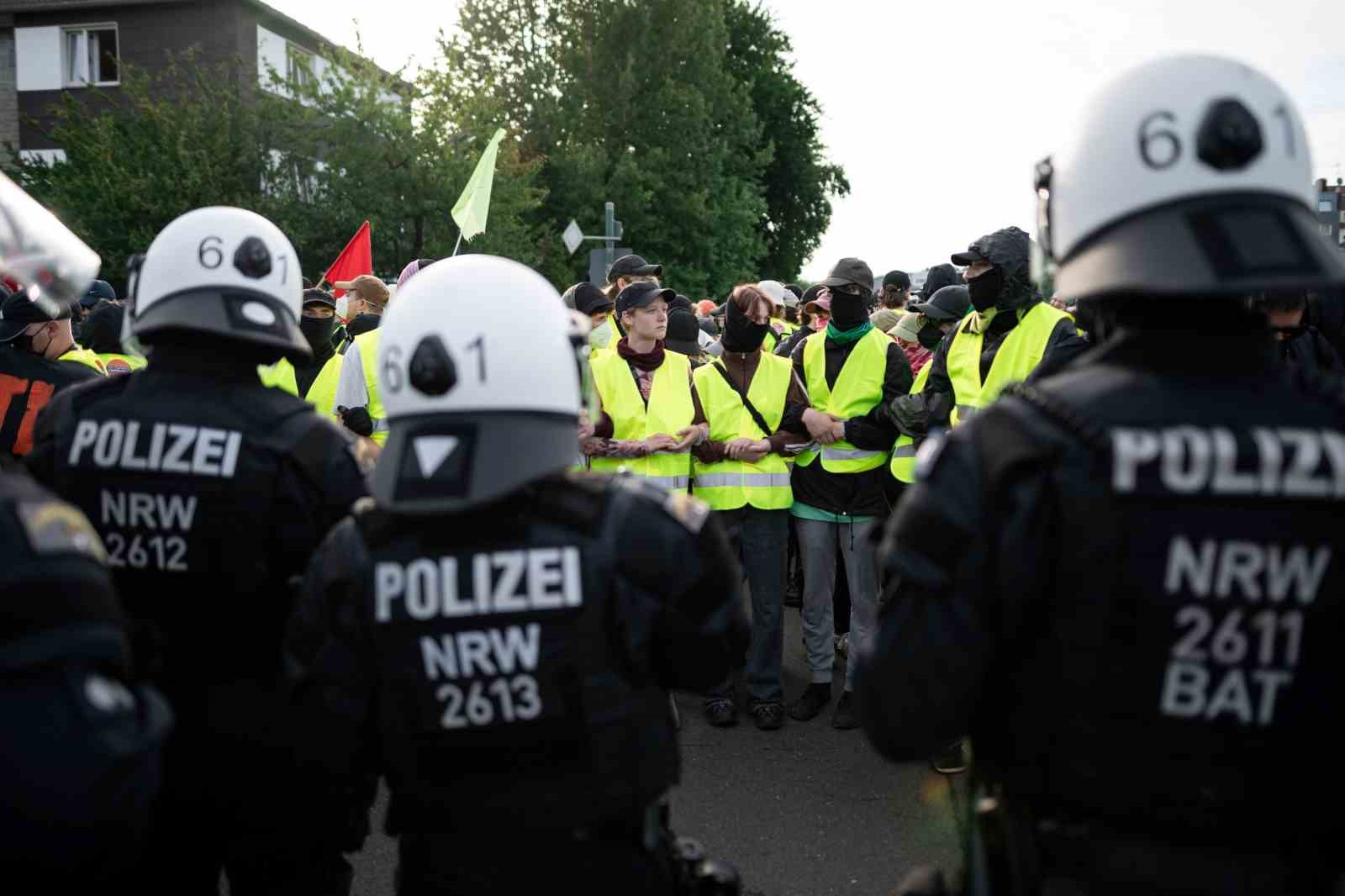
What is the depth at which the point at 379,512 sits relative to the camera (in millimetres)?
2092

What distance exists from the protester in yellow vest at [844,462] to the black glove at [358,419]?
7.41 ft

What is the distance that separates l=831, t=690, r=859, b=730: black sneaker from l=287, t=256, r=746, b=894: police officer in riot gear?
3.79 metres

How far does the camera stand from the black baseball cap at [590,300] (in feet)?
26.2

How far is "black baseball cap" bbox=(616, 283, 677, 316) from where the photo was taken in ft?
19.0

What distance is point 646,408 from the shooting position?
5.70 meters

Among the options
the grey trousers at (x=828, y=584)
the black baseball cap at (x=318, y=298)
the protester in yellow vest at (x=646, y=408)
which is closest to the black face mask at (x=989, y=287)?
the grey trousers at (x=828, y=584)

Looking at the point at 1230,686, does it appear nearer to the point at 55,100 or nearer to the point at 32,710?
the point at 32,710

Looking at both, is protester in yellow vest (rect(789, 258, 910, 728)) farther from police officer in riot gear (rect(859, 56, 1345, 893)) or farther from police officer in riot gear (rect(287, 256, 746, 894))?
police officer in riot gear (rect(859, 56, 1345, 893))

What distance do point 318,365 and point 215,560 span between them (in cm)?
439

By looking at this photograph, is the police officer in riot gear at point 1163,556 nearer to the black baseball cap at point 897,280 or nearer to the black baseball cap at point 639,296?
the black baseball cap at point 639,296

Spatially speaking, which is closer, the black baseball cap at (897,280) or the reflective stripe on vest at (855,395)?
the reflective stripe on vest at (855,395)

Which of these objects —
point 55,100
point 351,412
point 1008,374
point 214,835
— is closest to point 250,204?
point 55,100

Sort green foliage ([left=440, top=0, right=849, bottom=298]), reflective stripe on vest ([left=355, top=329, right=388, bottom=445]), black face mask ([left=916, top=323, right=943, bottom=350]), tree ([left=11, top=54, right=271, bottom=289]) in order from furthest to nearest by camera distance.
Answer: green foliage ([left=440, top=0, right=849, bottom=298]), tree ([left=11, top=54, right=271, bottom=289]), black face mask ([left=916, top=323, right=943, bottom=350]), reflective stripe on vest ([left=355, top=329, right=388, bottom=445])

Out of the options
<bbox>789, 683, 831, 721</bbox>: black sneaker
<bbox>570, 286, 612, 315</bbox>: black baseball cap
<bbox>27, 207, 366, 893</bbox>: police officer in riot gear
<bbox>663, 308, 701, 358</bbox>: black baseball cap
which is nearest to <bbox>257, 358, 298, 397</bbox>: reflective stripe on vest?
<bbox>570, 286, 612, 315</bbox>: black baseball cap
